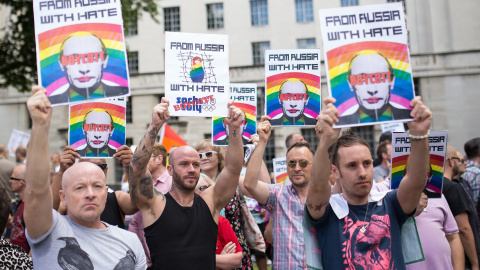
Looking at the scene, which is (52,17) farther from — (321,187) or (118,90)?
(321,187)

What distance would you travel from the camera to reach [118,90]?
307 cm

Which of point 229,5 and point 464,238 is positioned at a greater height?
point 229,5

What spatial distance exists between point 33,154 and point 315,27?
2673 centimetres

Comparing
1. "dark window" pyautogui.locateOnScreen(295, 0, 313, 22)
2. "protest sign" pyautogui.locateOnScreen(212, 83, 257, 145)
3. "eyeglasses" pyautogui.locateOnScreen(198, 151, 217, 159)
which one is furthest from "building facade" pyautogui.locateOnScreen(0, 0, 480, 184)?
"eyeglasses" pyautogui.locateOnScreen(198, 151, 217, 159)

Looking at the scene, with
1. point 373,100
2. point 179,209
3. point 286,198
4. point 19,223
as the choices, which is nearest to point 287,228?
point 286,198

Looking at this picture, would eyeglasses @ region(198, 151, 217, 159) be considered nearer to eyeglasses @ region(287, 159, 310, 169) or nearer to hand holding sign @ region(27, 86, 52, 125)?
eyeglasses @ region(287, 159, 310, 169)

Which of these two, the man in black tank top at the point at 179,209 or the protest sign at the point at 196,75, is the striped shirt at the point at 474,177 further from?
the protest sign at the point at 196,75

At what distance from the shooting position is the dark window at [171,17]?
29825mm

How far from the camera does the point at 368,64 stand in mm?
2961

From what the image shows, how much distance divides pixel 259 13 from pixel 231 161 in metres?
26.2

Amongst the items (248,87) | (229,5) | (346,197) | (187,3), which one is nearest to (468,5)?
(229,5)

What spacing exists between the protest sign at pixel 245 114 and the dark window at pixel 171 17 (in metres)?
25.2

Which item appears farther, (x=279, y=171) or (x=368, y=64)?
(x=279, y=171)

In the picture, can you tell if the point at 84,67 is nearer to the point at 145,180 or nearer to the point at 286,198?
the point at 145,180
